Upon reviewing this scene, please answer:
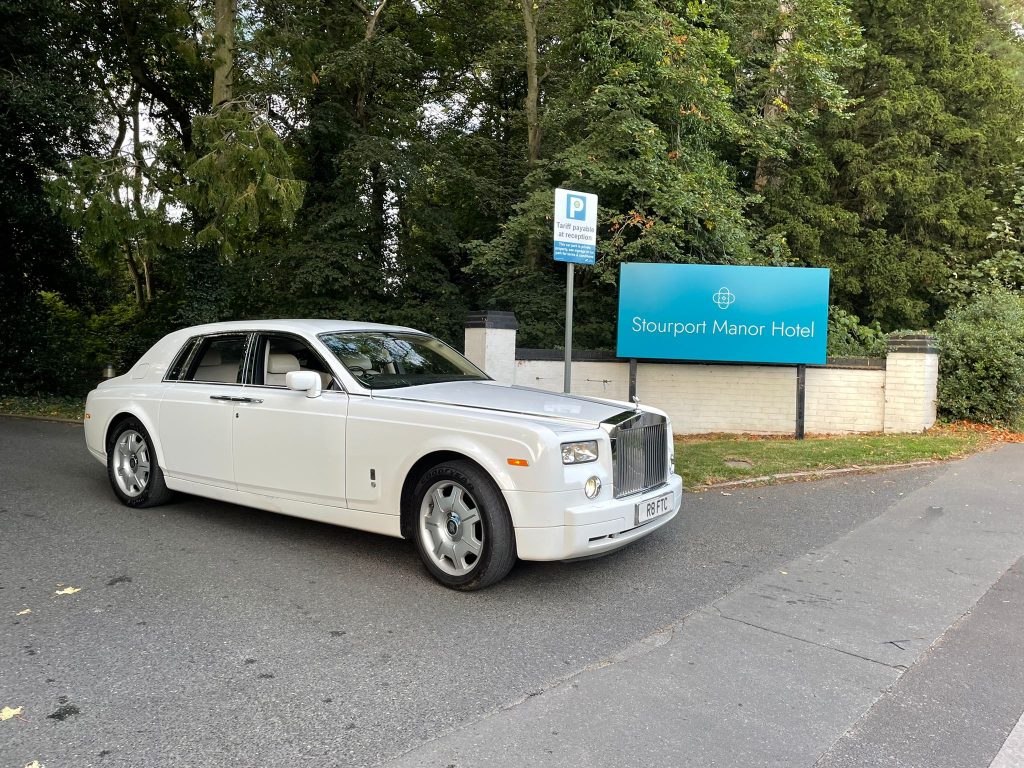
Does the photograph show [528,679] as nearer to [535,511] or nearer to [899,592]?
[535,511]

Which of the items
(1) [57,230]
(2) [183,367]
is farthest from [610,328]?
(1) [57,230]

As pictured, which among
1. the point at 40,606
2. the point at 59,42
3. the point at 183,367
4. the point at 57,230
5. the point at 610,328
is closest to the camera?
the point at 40,606

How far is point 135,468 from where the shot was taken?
640 cm

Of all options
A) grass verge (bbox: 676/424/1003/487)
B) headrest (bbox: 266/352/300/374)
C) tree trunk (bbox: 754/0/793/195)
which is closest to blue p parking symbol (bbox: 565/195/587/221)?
grass verge (bbox: 676/424/1003/487)

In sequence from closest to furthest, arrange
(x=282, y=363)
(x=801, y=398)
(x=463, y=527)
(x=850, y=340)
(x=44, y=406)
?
1. (x=463, y=527)
2. (x=282, y=363)
3. (x=801, y=398)
4. (x=850, y=340)
5. (x=44, y=406)

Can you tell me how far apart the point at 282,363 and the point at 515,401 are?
1886 millimetres

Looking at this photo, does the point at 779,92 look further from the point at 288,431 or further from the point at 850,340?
the point at 288,431

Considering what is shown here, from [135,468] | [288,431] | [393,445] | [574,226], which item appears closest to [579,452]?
[393,445]

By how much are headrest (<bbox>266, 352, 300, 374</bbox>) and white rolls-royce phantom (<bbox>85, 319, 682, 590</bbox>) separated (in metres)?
0.01

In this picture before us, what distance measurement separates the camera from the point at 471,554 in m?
4.41

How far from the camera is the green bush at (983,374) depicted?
11086 millimetres

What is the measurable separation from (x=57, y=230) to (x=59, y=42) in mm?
4181

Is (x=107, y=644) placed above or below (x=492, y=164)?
below

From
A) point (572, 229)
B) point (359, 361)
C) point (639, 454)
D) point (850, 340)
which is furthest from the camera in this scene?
point (850, 340)
